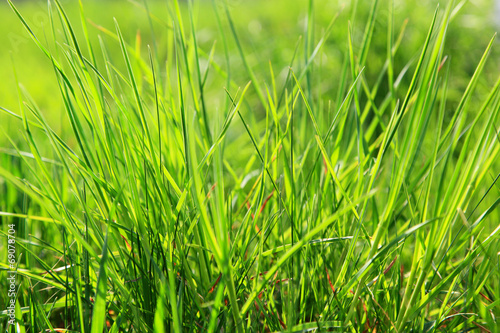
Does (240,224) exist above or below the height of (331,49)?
below

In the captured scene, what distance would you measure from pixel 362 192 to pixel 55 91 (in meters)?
2.09

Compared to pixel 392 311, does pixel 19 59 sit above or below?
above

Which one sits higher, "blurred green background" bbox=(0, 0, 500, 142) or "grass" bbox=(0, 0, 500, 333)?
"blurred green background" bbox=(0, 0, 500, 142)

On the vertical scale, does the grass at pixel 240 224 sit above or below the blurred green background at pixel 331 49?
below

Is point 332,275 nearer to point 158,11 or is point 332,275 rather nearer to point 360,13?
point 360,13

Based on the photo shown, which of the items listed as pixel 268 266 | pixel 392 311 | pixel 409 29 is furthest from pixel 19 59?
pixel 392 311

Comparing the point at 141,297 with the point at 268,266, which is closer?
the point at 141,297

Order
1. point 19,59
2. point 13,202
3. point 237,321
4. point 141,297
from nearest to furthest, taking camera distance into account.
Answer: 1. point 237,321
2. point 141,297
3. point 13,202
4. point 19,59

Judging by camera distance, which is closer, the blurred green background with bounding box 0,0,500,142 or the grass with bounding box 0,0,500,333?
the grass with bounding box 0,0,500,333

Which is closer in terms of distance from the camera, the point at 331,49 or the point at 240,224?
the point at 240,224

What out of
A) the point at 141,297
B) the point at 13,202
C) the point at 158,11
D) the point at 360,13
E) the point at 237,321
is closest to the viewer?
the point at 237,321

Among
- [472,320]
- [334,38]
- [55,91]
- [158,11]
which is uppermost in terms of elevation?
[158,11]

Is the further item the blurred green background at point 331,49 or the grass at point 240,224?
the blurred green background at point 331,49

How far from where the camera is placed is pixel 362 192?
0.57m
